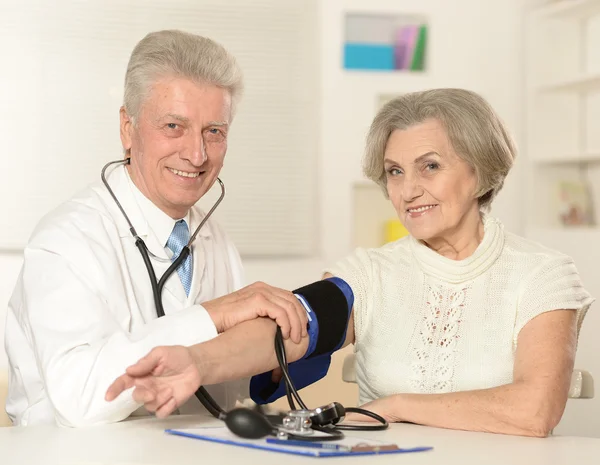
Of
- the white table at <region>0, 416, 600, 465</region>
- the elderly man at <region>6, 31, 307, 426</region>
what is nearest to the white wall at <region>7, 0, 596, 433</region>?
the elderly man at <region>6, 31, 307, 426</region>

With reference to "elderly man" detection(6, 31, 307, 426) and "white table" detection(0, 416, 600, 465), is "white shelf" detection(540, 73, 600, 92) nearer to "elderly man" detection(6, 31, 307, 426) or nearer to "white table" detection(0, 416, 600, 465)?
"elderly man" detection(6, 31, 307, 426)

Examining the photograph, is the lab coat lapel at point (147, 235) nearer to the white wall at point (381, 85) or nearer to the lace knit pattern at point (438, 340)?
the lace knit pattern at point (438, 340)

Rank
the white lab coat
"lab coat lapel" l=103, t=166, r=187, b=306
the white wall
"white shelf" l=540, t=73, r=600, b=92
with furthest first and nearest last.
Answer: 1. the white wall
2. "white shelf" l=540, t=73, r=600, b=92
3. "lab coat lapel" l=103, t=166, r=187, b=306
4. the white lab coat

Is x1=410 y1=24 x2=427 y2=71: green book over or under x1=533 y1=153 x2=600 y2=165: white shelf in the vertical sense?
over

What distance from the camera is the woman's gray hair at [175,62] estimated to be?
196cm

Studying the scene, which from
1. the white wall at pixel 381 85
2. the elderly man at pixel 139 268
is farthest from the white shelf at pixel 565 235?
the elderly man at pixel 139 268

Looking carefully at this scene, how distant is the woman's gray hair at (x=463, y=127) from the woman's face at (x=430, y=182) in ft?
0.06

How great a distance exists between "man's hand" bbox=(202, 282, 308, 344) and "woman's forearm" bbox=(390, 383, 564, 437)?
247mm

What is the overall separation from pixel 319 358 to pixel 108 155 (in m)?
2.80

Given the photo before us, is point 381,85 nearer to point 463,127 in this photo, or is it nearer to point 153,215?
point 463,127

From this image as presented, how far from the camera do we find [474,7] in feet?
15.9

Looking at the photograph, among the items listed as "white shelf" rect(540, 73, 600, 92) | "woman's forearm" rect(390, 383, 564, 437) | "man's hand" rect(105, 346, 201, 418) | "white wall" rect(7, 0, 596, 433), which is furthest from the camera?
"white wall" rect(7, 0, 596, 433)

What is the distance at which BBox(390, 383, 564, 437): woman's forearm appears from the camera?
5.48 ft

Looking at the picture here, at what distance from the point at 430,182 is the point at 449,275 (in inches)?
8.6
